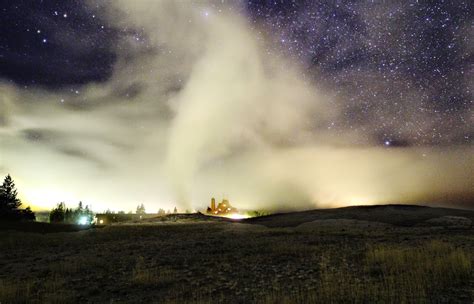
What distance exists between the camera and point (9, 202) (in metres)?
72.0

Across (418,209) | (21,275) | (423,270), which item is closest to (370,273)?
(423,270)

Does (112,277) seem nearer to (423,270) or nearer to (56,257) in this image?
(56,257)

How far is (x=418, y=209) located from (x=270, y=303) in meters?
50.4

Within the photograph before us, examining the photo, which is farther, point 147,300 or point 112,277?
point 112,277

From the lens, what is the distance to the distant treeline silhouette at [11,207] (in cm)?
6178

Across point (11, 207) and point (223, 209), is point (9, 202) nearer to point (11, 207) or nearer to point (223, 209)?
point (11, 207)

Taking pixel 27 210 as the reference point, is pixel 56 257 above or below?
below

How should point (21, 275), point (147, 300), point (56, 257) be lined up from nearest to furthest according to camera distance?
point (147, 300), point (21, 275), point (56, 257)

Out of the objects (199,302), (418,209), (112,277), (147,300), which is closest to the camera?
(199,302)

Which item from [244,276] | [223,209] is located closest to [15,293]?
[244,276]

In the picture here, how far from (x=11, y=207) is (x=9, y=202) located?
4.17m

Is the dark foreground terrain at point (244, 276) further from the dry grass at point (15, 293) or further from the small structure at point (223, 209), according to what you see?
the small structure at point (223, 209)

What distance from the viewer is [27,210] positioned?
6962cm

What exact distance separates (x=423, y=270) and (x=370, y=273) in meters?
1.79
